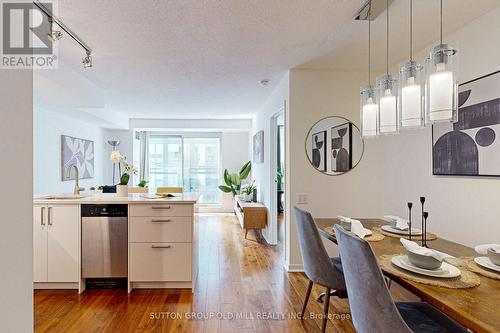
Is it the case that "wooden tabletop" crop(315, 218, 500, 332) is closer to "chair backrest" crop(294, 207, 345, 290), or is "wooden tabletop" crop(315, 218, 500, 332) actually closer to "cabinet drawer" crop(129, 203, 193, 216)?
"chair backrest" crop(294, 207, 345, 290)

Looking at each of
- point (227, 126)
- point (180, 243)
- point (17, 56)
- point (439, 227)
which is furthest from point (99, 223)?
point (227, 126)

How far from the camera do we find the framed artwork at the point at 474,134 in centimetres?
225

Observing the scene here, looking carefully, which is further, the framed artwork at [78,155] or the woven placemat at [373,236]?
the framed artwork at [78,155]

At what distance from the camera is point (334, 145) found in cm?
364

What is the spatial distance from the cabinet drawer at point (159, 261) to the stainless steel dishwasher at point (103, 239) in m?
0.13

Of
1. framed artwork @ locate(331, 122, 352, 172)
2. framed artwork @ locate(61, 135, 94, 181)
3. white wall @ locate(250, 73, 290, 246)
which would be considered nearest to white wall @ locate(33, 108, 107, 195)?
framed artwork @ locate(61, 135, 94, 181)

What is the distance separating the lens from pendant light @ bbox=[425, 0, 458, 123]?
159 cm

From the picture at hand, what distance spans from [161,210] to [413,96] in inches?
Result: 92.9

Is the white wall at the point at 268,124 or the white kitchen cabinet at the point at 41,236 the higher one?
the white wall at the point at 268,124

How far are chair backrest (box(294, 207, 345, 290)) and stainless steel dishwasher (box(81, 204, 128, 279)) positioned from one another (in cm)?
179

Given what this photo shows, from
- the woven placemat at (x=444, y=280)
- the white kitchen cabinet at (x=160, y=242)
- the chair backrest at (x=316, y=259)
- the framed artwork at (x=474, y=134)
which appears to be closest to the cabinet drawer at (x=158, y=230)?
the white kitchen cabinet at (x=160, y=242)

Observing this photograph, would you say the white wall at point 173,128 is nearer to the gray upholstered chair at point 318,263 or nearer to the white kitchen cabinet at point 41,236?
the white kitchen cabinet at point 41,236

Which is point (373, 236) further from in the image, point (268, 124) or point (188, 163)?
point (188, 163)

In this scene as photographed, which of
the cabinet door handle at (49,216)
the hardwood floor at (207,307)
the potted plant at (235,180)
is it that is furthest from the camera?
the potted plant at (235,180)
